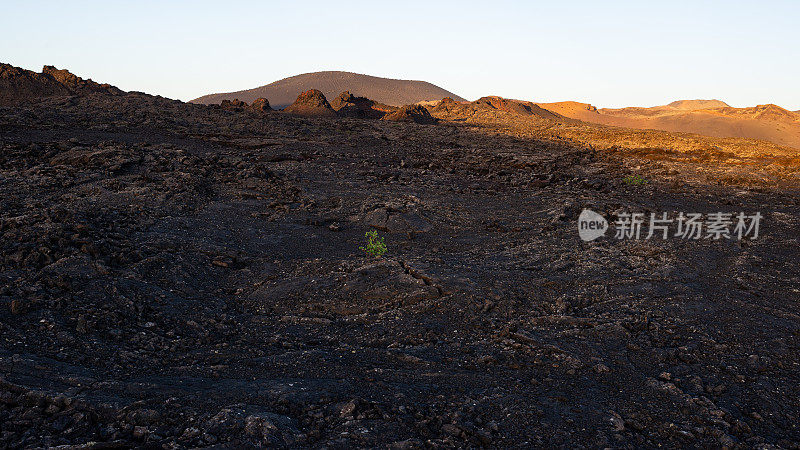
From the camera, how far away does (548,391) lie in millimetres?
4188

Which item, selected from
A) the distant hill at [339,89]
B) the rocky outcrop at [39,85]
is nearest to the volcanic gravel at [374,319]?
the rocky outcrop at [39,85]

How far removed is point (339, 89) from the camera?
73.2 m

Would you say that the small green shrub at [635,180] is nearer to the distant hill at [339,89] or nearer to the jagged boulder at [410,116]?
the jagged boulder at [410,116]

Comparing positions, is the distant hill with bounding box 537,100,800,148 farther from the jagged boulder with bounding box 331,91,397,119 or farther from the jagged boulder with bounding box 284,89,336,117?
the jagged boulder with bounding box 284,89,336,117

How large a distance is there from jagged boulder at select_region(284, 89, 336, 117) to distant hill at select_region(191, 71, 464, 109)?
A: 37.3m

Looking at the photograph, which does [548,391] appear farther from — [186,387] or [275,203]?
[275,203]

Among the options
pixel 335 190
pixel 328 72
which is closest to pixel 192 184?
pixel 335 190

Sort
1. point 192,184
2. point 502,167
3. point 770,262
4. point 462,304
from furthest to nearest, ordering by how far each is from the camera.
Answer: point 502,167 → point 192,184 → point 770,262 → point 462,304

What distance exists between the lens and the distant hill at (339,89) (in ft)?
232

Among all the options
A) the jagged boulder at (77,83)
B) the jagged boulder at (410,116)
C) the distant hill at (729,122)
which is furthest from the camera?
the distant hill at (729,122)

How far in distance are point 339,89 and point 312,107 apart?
147 ft

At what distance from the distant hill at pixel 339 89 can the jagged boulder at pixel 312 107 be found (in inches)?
1468

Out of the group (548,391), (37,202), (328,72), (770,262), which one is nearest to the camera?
(548,391)

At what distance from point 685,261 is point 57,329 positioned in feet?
26.3
